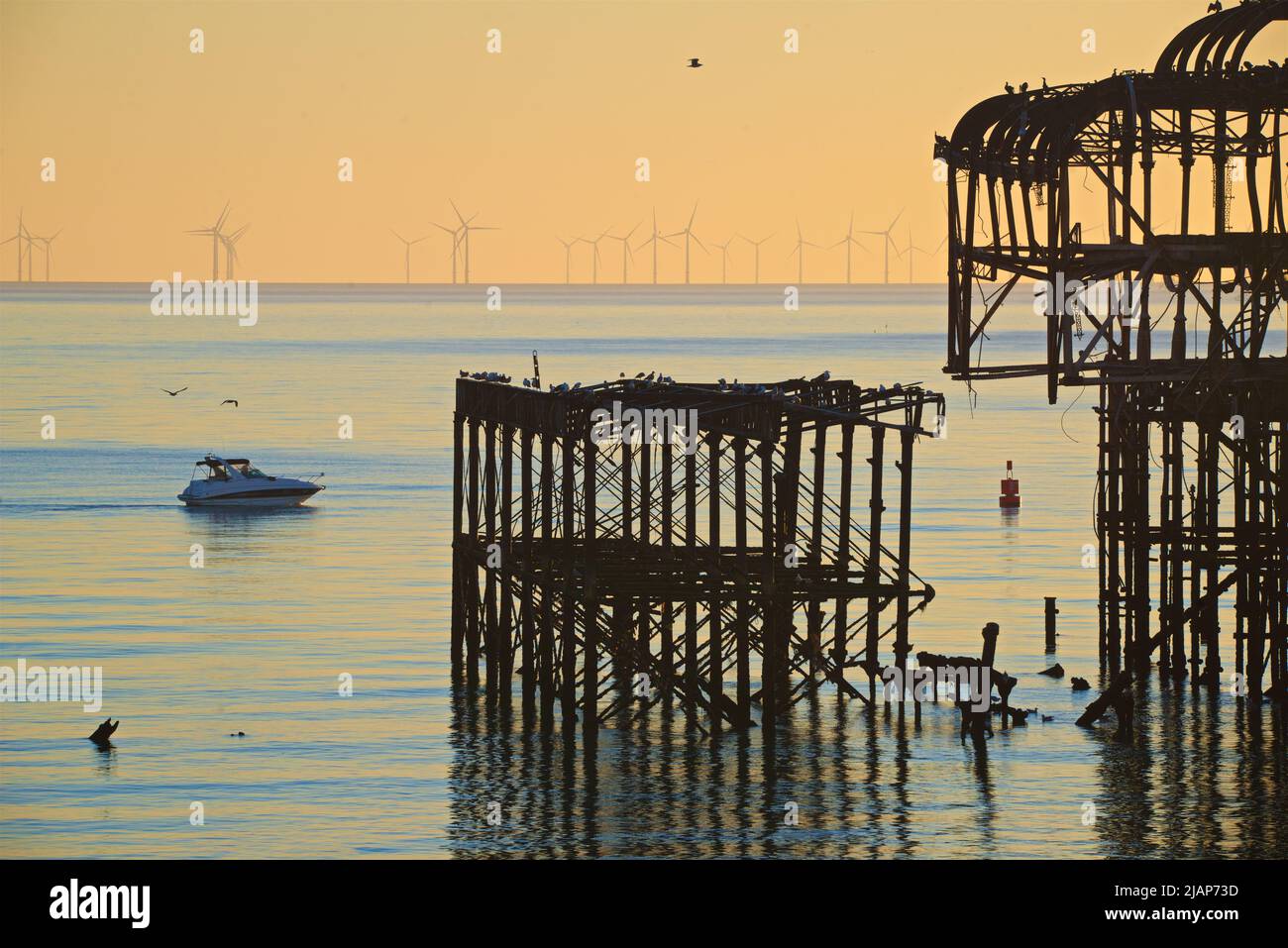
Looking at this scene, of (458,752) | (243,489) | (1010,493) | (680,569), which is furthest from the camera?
(243,489)

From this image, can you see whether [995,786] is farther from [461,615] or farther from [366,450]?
[366,450]

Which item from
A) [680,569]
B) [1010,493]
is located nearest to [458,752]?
[680,569]

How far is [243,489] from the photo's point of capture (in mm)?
105062

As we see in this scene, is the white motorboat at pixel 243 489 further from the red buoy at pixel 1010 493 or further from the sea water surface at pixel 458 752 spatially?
the red buoy at pixel 1010 493

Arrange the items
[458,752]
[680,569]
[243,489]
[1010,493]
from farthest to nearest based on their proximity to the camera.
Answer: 1. [243,489]
2. [1010,493]
3. [680,569]
4. [458,752]

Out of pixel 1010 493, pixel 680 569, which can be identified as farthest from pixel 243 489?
pixel 680 569

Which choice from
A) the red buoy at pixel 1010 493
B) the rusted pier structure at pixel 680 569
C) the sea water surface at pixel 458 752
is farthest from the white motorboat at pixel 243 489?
the rusted pier structure at pixel 680 569

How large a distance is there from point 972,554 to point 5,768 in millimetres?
44258

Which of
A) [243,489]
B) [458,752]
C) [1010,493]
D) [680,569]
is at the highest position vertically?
[243,489]

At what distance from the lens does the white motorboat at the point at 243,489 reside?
104438mm

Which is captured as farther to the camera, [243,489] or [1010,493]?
[243,489]

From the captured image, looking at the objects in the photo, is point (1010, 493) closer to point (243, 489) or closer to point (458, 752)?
point (243, 489)

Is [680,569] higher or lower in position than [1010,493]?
lower
